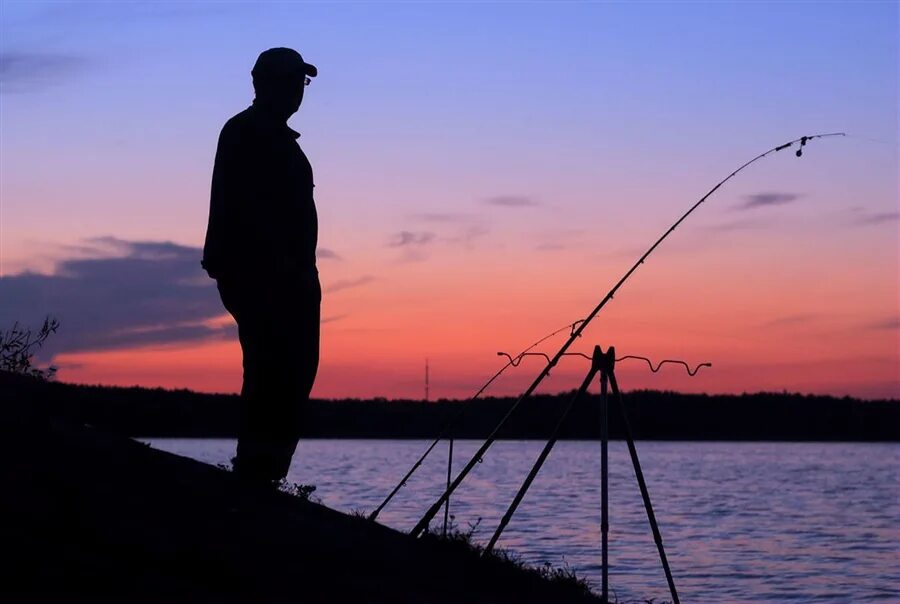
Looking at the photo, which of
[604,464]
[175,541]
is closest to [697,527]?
[604,464]

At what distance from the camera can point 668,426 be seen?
5226 inches

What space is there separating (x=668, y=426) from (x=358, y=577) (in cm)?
12802

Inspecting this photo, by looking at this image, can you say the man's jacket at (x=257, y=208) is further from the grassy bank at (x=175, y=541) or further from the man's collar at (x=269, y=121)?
the grassy bank at (x=175, y=541)

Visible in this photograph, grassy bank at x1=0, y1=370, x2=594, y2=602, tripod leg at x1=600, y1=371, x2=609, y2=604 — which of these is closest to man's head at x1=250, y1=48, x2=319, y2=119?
grassy bank at x1=0, y1=370, x2=594, y2=602

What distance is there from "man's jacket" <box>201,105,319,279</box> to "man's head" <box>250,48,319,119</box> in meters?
0.16

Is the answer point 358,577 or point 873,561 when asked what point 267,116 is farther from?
point 873,561

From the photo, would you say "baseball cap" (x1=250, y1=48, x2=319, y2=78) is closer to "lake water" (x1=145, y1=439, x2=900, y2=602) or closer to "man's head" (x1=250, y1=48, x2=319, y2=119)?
"man's head" (x1=250, y1=48, x2=319, y2=119)

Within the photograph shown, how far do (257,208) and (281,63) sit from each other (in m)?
0.98

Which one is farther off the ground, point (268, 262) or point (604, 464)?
point (268, 262)

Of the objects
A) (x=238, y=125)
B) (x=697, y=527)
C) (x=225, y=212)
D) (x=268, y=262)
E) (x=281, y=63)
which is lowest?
(x=697, y=527)

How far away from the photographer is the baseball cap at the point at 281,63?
838 centimetres

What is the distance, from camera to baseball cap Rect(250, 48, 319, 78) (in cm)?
838

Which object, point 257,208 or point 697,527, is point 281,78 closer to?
point 257,208

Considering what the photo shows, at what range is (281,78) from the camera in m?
8.42
